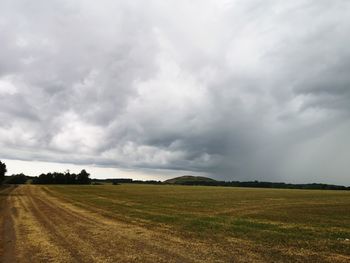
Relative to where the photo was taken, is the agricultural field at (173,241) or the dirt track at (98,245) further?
the agricultural field at (173,241)

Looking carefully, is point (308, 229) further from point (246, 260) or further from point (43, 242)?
point (43, 242)

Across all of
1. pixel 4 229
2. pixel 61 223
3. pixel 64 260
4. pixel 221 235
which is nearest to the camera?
pixel 64 260

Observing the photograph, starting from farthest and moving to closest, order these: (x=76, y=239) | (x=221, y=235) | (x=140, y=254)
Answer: (x=221, y=235)
(x=76, y=239)
(x=140, y=254)

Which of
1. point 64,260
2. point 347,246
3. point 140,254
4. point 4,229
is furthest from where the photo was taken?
point 4,229

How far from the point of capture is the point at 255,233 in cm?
2022

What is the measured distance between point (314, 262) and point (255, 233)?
274 inches

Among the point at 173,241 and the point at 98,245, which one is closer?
the point at 98,245

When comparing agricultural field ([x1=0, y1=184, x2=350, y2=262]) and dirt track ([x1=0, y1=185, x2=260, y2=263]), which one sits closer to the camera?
dirt track ([x1=0, y1=185, x2=260, y2=263])

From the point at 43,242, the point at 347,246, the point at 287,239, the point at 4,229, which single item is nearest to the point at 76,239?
the point at 43,242

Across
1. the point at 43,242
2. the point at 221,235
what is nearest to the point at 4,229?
the point at 43,242

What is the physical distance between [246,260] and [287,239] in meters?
5.66

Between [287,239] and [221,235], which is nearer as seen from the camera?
[287,239]

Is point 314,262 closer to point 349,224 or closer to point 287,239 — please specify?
point 287,239

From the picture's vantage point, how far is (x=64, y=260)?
1320cm
